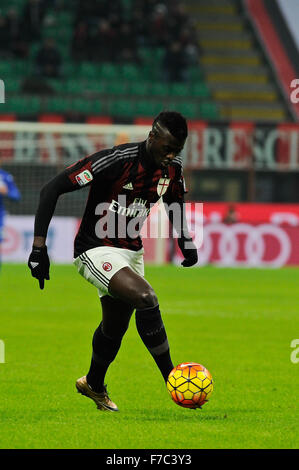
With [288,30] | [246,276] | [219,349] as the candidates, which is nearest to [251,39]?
[288,30]

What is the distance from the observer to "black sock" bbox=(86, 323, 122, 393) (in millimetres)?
6273

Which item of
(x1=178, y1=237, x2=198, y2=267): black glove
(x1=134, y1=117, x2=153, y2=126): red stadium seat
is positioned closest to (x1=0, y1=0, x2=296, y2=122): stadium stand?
(x1=134, y1=117, x2=153, y2=126): red stadium seat

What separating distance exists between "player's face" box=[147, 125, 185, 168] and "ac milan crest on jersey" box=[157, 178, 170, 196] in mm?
254

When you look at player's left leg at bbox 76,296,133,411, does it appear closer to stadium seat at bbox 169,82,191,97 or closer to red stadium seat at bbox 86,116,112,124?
red stadium seat at bbox 86,116,112,124

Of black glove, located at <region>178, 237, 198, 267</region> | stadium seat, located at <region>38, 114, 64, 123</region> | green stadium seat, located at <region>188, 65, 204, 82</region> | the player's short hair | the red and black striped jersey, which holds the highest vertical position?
green stadium seat, located at <region>188, 65, 204, 82</region>

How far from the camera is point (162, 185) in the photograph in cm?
623

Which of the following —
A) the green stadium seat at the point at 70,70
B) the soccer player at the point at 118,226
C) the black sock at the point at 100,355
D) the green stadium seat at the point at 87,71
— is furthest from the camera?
the green stadium seat at the point at 87,71

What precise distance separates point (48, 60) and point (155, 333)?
73.7ft

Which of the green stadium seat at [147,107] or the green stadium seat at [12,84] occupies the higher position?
the green stadium seat at [12,84]

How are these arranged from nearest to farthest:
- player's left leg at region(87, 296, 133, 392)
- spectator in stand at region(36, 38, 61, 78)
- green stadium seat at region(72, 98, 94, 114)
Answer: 1. player's left leg at region(87, 296, 133, 392)
2. green stadium seat at region(72, 98, 94, 114)
3. spectator in stand at region(36, 38, 61, 78)

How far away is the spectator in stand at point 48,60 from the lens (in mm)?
27297

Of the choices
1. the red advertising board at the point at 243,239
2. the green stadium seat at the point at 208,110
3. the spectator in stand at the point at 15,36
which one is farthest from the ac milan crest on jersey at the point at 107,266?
the spectator in stand at the point at 15,36

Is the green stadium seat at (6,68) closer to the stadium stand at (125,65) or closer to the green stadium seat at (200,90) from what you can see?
the stadium stand at (125,65)

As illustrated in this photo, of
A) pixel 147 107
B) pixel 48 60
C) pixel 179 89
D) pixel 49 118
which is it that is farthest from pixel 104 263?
pixel 179 89
